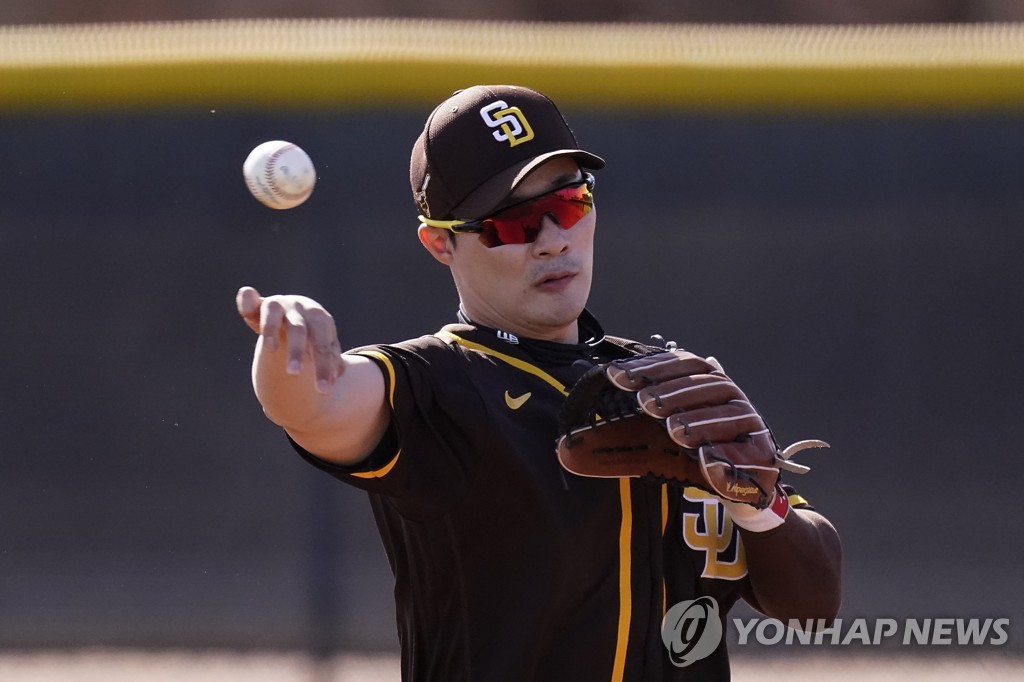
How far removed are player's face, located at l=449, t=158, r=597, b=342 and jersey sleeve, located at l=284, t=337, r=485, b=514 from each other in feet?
0.73

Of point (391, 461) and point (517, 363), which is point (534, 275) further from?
point (391, 461)

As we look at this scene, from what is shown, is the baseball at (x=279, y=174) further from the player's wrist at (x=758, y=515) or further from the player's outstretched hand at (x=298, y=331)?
the player's wrist at (x=758, y=515)

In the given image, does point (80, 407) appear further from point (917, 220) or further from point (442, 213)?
point (917, 220)

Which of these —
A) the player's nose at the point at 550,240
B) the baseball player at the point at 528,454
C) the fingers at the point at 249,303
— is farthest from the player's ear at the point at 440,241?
the fingers at the point at 249,303

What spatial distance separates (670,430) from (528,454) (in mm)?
195

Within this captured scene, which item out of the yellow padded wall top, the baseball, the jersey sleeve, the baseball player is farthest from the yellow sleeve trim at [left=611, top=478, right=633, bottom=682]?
the yellow padded wall top

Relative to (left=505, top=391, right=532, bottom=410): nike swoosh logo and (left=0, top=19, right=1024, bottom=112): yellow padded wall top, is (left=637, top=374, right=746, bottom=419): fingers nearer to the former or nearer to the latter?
(left=505, top=391, right=532, bottom=410): nike swoosh logo

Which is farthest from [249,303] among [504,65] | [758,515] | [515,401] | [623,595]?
[504,65]

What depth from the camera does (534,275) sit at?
1.75 m

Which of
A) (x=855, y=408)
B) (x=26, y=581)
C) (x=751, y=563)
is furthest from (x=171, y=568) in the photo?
(x=751, y=563)

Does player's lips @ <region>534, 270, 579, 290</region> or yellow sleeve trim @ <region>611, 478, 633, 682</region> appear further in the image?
player's lips @ <region>534, 270, 579, 290</region>

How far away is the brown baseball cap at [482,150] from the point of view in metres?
1.73

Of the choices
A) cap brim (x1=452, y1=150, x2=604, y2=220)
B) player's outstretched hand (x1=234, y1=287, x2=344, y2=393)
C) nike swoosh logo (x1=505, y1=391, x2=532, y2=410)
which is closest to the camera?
player's outstretched hand (x1=234, y1=287, x2=344, y2=393)

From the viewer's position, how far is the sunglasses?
5.70 ft
